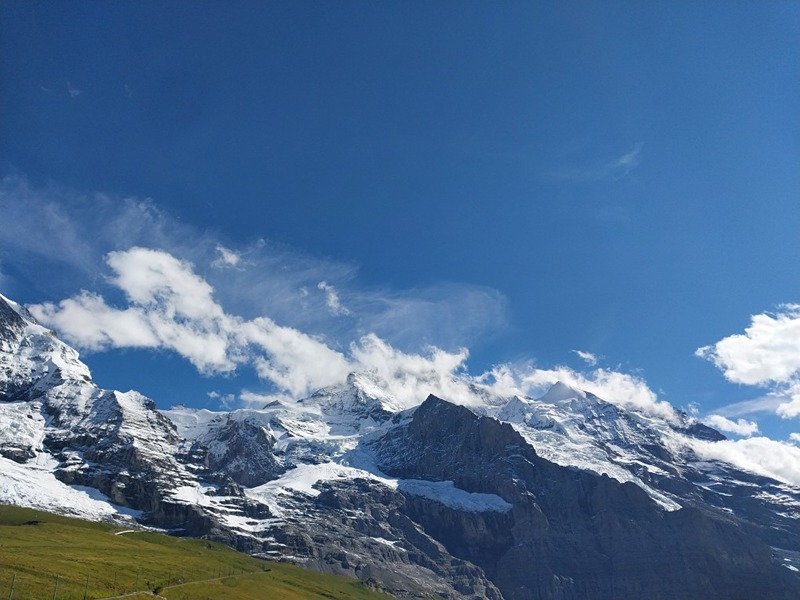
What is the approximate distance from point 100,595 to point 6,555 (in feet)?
141

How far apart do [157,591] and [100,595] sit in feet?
97.1

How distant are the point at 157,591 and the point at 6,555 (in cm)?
4020

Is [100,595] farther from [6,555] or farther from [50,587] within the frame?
[6,555]

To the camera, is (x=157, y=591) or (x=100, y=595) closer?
(x=100, y=595)

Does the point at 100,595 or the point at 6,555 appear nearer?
the point at 100,595

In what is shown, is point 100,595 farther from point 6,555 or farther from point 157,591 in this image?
point 6,555

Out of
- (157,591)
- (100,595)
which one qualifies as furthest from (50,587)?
(157,591)

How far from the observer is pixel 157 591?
198 m

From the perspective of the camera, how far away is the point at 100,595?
170m

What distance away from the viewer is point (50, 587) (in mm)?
165000

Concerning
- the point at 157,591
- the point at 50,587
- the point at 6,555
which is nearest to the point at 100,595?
the point at 50,587

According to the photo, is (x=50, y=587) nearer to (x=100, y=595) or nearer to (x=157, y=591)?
(x=100, y=595)

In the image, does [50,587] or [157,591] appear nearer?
[50,587]
